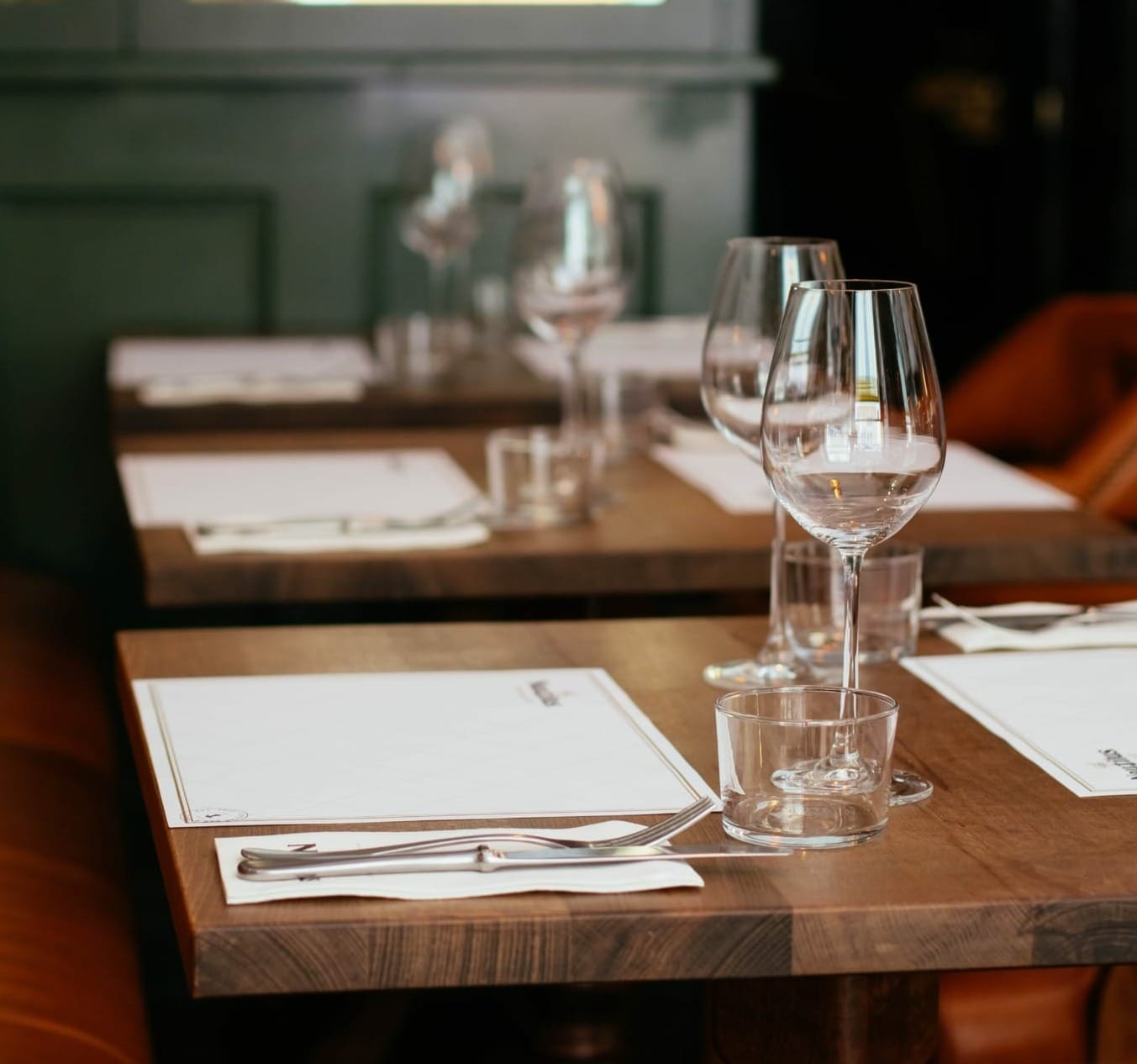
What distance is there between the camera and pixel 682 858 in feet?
2.77

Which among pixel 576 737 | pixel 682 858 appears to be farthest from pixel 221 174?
pixel 682 858

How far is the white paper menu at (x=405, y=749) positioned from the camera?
0.91 meters

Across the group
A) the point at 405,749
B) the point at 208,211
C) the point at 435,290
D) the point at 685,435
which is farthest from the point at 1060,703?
the point at 208,211

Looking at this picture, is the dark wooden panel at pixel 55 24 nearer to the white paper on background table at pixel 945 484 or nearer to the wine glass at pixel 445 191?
the wine glass at pixel 445 191

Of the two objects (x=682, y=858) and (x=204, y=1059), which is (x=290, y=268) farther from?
(x=682, y=858)

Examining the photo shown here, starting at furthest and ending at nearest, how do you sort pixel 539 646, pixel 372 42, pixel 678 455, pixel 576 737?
pixel 372 42 < pixel 678 455 < pixel 539 646 < pixel 576 737

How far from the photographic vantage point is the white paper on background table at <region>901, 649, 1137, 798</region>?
0.98 metres

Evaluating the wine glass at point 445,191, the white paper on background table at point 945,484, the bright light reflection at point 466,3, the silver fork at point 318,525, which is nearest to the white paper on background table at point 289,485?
the silver fork at point 318,525

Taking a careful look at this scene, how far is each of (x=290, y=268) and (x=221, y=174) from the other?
0.18m

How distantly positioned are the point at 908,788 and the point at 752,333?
385 mm

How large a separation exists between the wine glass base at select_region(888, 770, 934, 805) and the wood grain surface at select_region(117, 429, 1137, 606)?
0.54 m

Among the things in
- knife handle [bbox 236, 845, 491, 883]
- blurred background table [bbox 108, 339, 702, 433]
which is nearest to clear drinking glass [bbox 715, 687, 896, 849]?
knife handle [bbox 236, 845, 491, 883]

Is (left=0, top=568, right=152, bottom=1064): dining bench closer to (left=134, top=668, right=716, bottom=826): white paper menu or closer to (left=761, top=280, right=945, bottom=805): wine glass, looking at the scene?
A: (left=134, top=668, right=716, bottom=826): white paper menu

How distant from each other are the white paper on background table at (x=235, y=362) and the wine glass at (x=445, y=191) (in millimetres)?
197
